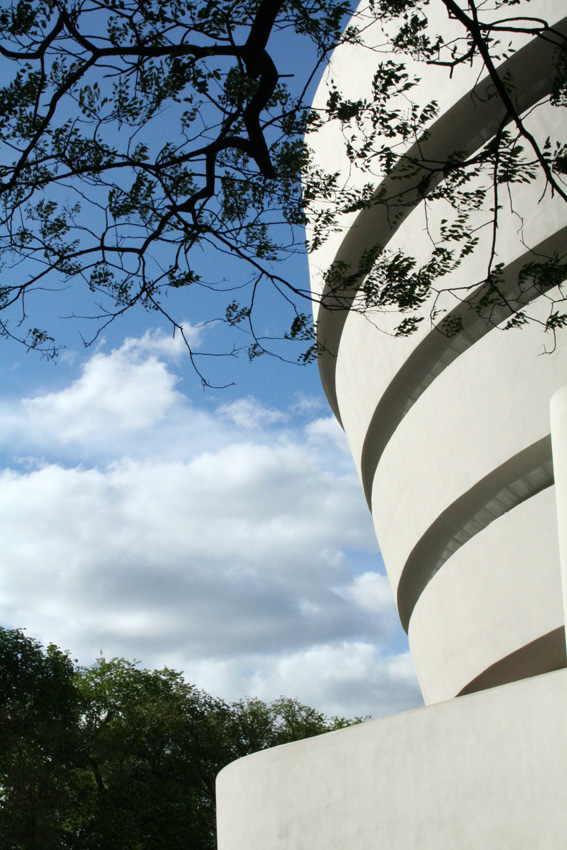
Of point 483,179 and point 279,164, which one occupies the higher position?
point 483,179

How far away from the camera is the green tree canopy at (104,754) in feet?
64.5

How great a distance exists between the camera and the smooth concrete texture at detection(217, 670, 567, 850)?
4941 mm

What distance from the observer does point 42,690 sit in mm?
22312

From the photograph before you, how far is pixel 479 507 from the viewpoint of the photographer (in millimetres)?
9328

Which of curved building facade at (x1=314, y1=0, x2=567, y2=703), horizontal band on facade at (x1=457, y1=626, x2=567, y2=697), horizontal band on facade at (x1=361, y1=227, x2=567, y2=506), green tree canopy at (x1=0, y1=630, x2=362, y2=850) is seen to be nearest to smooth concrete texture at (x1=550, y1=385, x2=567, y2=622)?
curved building facade at (x1=314, y1=0, x2=567, y2=703)

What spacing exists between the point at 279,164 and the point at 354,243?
249 inches

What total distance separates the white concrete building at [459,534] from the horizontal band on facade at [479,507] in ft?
0.08

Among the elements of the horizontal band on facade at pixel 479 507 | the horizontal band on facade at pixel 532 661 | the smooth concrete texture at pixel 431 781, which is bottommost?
the smooth concrete texture at pixel 431 781

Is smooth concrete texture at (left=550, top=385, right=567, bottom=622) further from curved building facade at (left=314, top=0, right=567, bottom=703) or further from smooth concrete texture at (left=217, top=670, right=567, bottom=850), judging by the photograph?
curved building facade at (left=314, top=0, right=567, bottom=703)

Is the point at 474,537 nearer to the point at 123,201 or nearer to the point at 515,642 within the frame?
the point at 515,642

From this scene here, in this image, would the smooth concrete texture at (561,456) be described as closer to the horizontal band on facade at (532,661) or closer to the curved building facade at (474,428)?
the curved building facade at (474,428)

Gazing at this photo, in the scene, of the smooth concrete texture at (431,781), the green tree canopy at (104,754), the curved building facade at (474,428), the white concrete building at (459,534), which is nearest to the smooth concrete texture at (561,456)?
the white concrete building at (459,534)

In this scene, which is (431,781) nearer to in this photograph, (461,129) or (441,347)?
(441,347)

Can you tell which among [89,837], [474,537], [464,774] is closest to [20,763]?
[89,837]
